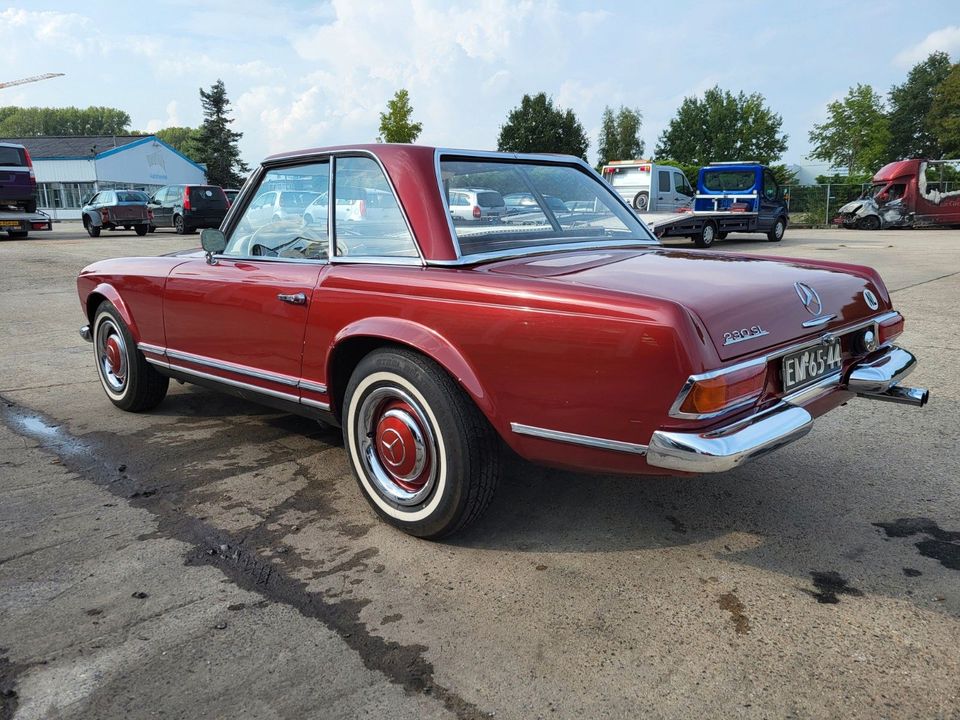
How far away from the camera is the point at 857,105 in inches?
1941

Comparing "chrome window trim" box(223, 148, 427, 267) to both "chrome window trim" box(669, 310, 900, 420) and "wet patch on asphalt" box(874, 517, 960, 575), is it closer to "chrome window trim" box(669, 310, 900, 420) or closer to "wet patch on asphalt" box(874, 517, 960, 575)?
"chrome window trim" box(669, 310, 900, 420)

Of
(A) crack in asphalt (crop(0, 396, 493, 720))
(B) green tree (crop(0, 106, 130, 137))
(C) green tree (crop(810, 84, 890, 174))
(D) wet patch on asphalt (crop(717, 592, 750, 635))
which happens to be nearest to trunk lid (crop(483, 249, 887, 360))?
(D) wet patch on asphalt (crop(717, 592, 750, 635))

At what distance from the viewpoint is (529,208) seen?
3.38m

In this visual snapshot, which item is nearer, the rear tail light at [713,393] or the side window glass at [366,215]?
the rear tail light at [713,393]

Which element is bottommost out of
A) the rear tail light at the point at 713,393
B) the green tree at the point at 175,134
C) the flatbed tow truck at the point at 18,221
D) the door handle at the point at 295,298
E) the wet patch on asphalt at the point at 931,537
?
the wet patch on asphalt at the point at 931,537

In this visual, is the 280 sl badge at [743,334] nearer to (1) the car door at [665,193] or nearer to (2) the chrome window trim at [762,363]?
(2) the chrome window trim at [762,363]

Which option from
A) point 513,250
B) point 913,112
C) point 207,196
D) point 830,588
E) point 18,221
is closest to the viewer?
point 830,588

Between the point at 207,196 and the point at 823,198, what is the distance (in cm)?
2284

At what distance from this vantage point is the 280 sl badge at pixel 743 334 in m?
2.31

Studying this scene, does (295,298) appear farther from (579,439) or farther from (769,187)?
(769,187)

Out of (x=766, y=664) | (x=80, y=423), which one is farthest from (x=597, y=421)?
(x=80, y=423)

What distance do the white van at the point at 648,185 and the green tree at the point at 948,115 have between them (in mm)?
45304

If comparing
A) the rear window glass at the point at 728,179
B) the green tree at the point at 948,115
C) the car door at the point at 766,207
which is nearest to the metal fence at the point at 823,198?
the car door at the point at 766,207

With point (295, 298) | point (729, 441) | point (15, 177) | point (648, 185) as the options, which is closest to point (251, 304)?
point (295, 298)
